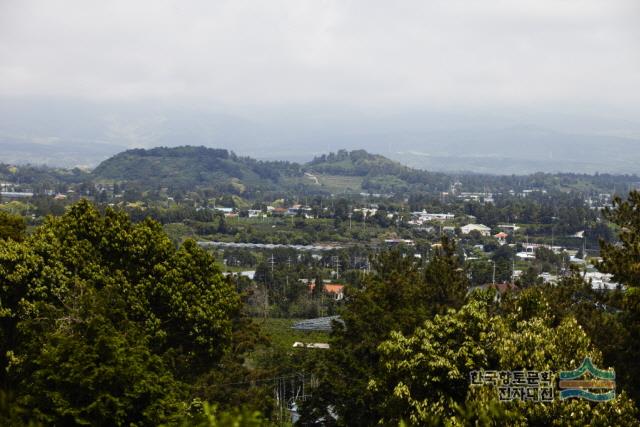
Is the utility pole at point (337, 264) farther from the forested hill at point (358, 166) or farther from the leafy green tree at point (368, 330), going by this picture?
the forested hill at point (358, 166)

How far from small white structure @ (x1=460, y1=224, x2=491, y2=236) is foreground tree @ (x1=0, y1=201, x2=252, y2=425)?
68726 mm

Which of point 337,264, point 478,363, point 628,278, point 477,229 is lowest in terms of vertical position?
point 337,264

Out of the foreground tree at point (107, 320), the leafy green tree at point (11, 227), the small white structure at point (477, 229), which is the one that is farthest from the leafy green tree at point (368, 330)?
the small white structure at point (477, 229)

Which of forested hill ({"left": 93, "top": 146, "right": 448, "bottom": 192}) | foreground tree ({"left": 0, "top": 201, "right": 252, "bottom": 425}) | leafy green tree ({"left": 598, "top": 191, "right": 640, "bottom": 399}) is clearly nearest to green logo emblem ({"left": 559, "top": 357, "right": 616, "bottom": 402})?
leafy green tree ({"left": 598, "top": 191, "right": 640, "bottom": 399})

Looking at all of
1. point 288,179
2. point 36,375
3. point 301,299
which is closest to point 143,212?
point 301,299

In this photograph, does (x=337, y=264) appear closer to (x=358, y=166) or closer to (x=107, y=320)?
(x=107, y=320)

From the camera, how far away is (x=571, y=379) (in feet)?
33.2

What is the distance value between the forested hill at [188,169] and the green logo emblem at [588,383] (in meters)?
139

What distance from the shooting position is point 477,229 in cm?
8588

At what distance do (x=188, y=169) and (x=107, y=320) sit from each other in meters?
153

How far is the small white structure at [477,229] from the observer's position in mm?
84756

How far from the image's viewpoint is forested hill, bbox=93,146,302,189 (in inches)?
6063

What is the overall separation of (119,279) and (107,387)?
4.57 meters

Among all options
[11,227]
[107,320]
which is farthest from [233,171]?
[107,320]
